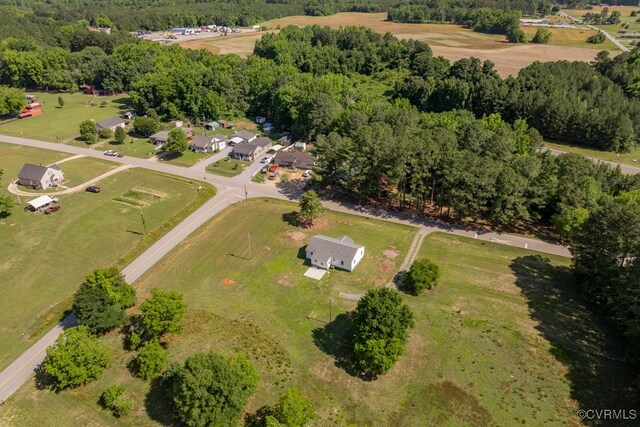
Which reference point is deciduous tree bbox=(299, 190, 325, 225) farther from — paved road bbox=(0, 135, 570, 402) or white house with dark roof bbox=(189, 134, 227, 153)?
white house with dark roof bbox=(189, 134, 227, 153)

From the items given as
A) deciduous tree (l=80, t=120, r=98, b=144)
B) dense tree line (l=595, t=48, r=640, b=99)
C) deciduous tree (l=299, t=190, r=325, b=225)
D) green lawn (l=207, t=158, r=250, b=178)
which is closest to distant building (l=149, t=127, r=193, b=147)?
deciduous tree (l=80, t=120, r=98, b=144)

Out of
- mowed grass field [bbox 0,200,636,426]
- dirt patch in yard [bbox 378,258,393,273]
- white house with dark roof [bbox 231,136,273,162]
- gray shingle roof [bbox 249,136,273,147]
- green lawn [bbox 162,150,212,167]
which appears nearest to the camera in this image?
mowed grass field [bbox 0,200,636,426]

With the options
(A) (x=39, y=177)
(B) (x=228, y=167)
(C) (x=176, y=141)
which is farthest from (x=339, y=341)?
(A) (x=39, y=177)

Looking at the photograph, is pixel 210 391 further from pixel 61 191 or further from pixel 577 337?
pixel 61 191

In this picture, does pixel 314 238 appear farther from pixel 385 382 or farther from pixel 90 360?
pixel 90 360

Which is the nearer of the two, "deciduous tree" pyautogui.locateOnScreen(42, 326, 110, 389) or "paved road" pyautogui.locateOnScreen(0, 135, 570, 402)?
"deciduous tree" pyautogui.locateOnScreen(42, 326, 110, 389)

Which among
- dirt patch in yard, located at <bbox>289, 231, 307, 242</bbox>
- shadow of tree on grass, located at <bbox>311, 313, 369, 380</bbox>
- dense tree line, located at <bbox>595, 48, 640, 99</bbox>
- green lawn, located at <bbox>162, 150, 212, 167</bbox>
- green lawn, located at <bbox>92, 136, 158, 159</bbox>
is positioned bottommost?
shadow of tree on grass, located at <bbox>311, 313, 369, 380</bbox>
